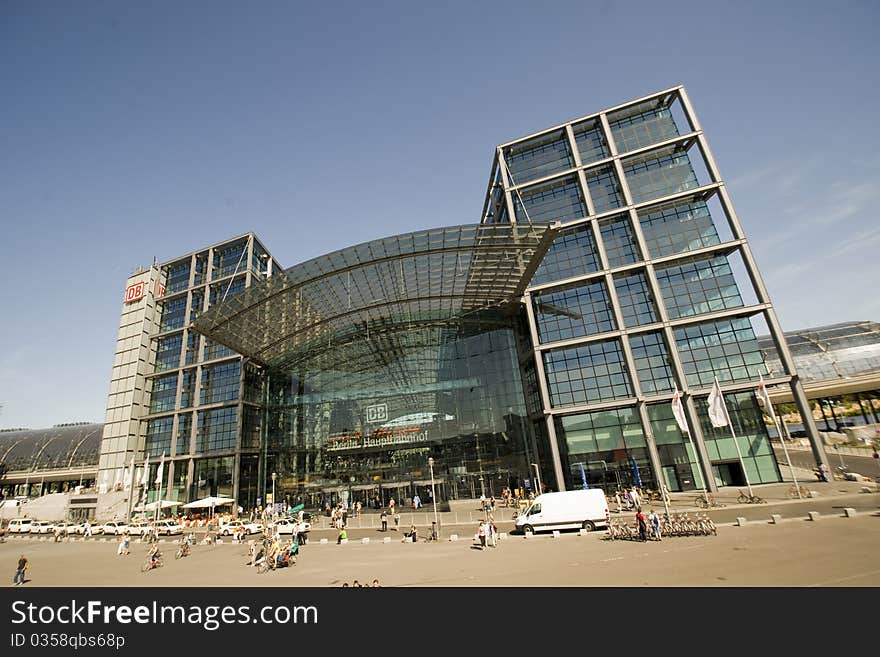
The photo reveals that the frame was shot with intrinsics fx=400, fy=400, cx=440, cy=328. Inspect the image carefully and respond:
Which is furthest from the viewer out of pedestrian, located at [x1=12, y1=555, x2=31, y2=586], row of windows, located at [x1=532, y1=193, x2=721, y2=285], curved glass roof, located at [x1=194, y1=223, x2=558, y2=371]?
row of windows, located at [x1=532, y1=193, x2=721, y2=285]

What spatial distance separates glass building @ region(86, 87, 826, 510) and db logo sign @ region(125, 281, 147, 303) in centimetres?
2621

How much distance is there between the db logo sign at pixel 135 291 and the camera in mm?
64994

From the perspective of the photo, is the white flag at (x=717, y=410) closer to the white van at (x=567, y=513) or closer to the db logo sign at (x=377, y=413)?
the white van at (x=567, y=513)

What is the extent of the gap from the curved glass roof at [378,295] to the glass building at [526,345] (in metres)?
0.22

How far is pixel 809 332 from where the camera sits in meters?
78.1

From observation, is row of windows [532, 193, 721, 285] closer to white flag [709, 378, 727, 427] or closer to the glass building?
the glass building

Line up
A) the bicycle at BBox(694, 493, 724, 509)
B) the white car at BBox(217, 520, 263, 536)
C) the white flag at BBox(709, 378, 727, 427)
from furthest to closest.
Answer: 1. the white car at BBox(217, 520, 263, 536)
2. the white flag at BBox(709, 378, 727, 427)
3. the bicycle at BBox(694, 493, 724, 509)

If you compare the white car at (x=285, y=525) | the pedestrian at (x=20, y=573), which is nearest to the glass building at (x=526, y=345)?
the white car at (x=285, y=525)

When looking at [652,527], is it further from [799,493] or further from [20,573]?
[20,573]

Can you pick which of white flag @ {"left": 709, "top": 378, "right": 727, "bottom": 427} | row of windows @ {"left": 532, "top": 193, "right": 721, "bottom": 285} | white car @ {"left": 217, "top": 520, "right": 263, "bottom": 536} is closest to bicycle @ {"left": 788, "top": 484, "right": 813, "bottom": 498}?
white flag @ {"left": 709, "top": 378, "right": 727, "bottom": 427}

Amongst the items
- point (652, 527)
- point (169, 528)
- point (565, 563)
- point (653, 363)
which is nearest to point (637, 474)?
point (653, 363)

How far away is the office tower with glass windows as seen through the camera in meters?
35.4
